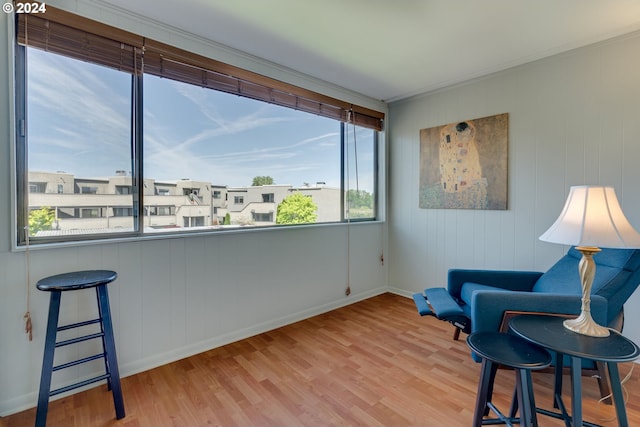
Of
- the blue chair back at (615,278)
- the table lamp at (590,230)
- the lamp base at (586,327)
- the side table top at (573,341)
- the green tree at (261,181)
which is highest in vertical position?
the green tree at (261,181)

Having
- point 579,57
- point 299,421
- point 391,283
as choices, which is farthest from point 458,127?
point 299,421

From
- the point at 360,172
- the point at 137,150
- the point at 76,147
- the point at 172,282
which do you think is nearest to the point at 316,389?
the point at 172,282

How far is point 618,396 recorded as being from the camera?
4.39ft

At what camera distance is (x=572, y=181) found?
2566 millimetres

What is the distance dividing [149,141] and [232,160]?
2.21 feet

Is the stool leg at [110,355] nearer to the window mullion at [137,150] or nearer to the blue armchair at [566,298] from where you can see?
the window mullion at [137,150]

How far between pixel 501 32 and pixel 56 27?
3.01 metres

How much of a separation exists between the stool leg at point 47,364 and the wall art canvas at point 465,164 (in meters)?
3.38

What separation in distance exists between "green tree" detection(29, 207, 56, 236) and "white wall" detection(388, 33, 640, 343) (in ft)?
11.1

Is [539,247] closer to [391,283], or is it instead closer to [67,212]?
[391,283]

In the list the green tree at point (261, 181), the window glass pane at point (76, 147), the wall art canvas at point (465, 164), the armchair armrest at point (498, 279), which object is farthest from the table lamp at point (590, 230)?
the window glass pane at point (76, 147)

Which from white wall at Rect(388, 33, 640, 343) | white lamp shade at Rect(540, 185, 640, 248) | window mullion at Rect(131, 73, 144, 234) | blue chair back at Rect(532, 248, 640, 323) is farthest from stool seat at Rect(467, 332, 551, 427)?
window mullion at Rect(131, 73, 144, 234)

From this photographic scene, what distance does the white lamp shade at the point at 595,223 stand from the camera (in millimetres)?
1355

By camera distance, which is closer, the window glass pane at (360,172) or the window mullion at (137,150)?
the window mullion at (137,150)
